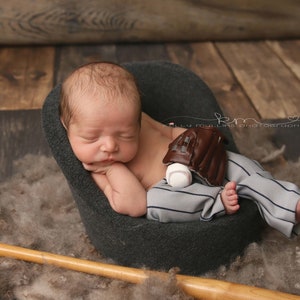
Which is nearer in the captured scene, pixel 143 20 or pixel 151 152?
pixel 151 152

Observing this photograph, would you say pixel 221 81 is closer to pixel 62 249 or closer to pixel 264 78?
pixel 264 78

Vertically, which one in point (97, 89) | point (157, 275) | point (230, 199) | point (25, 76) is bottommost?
point (25, 76)

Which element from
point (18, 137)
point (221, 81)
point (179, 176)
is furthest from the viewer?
point (221, 81)

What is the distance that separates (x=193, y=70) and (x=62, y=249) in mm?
1059

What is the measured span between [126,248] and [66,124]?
0.94 feet

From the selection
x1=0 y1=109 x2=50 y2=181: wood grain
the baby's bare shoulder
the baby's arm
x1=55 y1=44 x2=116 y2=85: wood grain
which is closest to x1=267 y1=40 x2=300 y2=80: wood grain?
x1=55 y1=44 x2=116 y2=85: wood grain

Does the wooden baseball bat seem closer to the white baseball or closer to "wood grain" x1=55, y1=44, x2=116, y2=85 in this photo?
the white baseball

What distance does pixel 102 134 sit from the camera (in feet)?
3.44

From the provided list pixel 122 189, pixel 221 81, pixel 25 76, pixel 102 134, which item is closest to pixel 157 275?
pixel 122 189

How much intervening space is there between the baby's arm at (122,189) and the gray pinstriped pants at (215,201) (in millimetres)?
21

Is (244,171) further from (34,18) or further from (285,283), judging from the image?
(34,18)

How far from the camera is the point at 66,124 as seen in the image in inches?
42.8

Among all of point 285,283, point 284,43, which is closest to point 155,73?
point 285,283

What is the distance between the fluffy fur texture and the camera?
3.34ft
